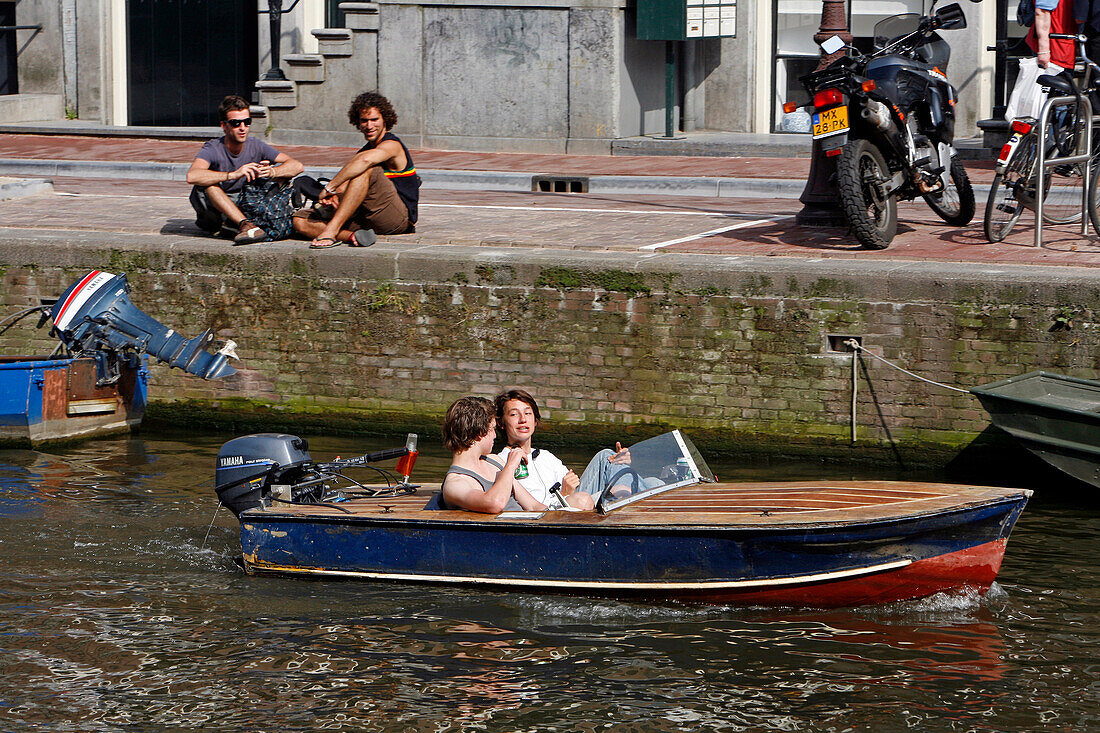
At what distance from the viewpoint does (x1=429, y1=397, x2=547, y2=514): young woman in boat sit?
6645 millimetres

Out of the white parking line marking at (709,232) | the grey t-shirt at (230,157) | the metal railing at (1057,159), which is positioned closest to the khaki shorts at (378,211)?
the grey t-shirt at (230,157)

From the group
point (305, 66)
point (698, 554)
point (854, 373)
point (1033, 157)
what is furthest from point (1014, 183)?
point (305, 66)

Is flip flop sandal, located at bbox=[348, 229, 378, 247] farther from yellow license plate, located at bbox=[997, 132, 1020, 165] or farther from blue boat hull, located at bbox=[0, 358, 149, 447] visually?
yellow license plate, located at bbox=[997, 132, 1020, 165]

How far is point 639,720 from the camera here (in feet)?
18.3

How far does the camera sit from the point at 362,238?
1037cm

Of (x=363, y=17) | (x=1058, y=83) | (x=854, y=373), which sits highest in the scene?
(x=363, y=17)

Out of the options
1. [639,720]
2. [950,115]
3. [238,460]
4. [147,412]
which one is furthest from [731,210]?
[639,720]

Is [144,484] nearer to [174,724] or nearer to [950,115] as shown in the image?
[174,724]

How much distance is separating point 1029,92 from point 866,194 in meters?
2.12

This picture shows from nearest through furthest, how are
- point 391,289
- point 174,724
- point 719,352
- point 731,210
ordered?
1. point 174,724
2. point 719,352
3. point 391,289
4. point 731,210

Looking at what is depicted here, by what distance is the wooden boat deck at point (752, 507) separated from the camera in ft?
20.9

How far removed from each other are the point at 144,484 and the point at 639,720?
4.46 metres

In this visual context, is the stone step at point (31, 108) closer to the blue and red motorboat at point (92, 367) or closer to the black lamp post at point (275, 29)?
the black lamp post at point (275, 29)

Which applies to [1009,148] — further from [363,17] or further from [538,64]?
[363,17]
